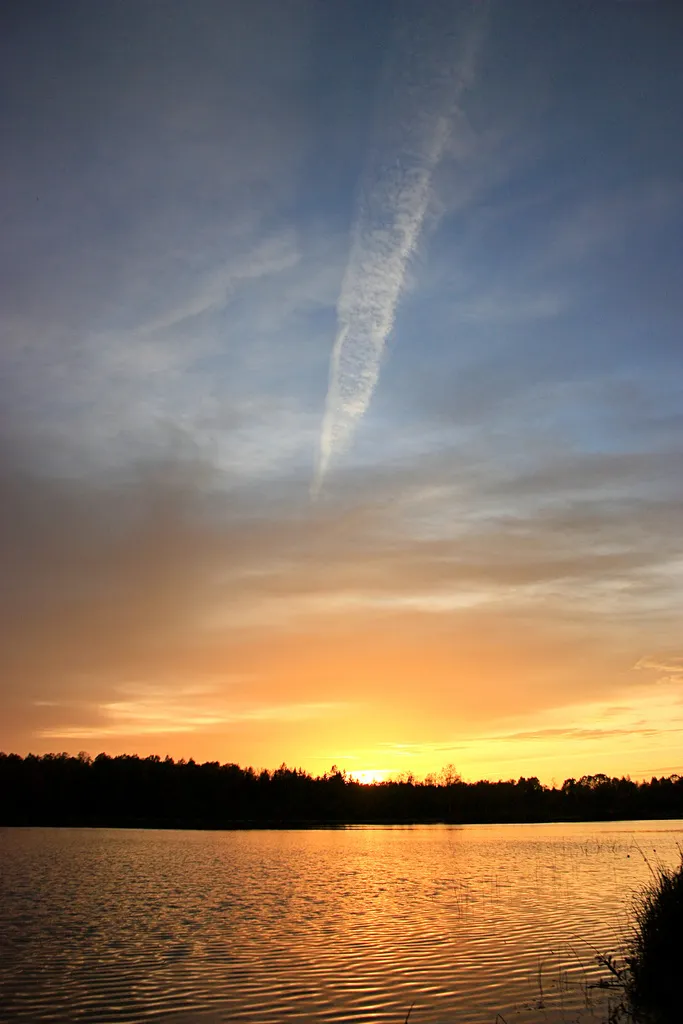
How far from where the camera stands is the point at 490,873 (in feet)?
A: 153

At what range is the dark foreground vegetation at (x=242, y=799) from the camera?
141 metres

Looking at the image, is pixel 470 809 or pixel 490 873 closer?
pixel 490 873

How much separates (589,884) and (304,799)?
139800 mm

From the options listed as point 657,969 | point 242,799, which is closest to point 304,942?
point 657,969

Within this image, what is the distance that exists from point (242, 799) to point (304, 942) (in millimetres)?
151234

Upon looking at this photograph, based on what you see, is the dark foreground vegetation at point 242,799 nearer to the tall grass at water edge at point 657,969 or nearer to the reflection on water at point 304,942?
the reflection on water at point 304,942

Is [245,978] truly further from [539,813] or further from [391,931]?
[539,813]

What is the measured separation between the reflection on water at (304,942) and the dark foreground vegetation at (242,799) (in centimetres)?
9363

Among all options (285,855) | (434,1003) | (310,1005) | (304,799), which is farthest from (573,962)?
(304,799)

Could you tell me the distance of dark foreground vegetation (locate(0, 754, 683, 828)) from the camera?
5546 inches

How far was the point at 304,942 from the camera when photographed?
2284 cm

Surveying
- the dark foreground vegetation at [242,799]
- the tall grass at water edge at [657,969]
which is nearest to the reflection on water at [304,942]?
the tall grass at water edge at [657,969]

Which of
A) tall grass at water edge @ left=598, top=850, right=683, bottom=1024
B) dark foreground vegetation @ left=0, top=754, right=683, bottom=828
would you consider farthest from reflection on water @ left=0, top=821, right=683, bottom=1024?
dark foreground vegetation @ left=0, top=754, right=683, bottom=828

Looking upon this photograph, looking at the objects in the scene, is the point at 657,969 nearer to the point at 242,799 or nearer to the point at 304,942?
the point at 304,942
